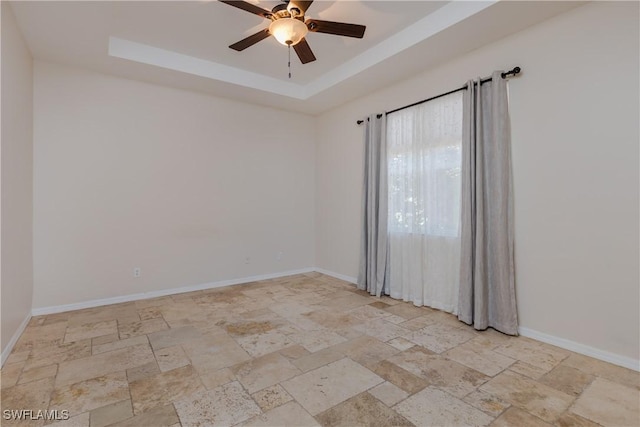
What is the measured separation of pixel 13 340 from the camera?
2.67 metres

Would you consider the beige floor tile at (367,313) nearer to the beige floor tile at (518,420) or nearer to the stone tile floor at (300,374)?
the stone tile floor at (300,374)

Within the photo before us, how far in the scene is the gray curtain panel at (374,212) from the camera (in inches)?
165

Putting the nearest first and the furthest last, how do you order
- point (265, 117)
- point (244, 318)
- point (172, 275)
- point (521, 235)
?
point (521, 235), point (244, 318), point (172, 275), point (265, 117)

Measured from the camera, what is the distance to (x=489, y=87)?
3086 millimetres

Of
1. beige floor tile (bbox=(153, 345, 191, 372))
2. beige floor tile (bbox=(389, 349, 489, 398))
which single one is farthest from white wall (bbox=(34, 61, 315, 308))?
beige floor tile (bbox=(389, 349, 489, 398))

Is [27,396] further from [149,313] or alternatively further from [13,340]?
[149,313]

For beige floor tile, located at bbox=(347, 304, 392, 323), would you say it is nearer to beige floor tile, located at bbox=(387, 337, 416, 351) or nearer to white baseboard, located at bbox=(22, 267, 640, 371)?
beige floor tile, located at bbox=(387, 337, 416, 351)

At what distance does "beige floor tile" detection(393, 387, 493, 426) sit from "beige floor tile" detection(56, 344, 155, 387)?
1.95 m

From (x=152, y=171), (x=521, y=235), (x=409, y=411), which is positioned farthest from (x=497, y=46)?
(x=152, y=171)

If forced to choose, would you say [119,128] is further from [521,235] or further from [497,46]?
[521,235]

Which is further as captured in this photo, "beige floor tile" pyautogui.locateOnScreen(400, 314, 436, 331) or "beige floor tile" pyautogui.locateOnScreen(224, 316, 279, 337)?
"beige floor tile" pyautogui.locateOnScreen(400, 314, 436, 331)

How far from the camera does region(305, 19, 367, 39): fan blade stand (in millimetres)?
2502

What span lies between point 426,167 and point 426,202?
0.41 metres

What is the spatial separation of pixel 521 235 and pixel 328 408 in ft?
7.57
